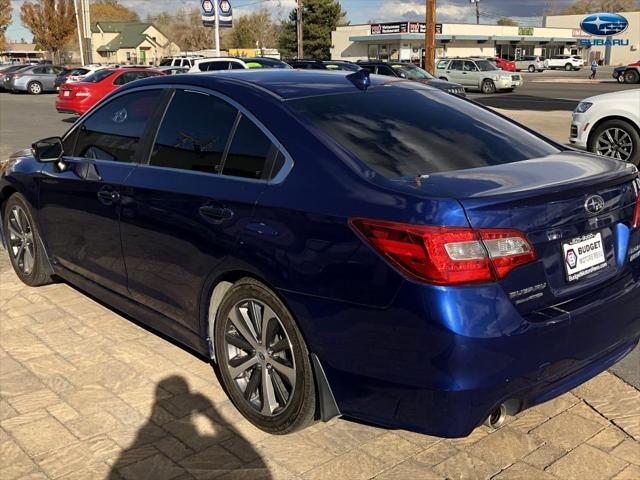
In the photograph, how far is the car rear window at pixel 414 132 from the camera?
301 centimetres

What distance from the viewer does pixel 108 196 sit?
398cm

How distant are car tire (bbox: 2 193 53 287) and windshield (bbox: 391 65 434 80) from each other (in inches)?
789

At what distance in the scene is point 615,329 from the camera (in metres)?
2.95

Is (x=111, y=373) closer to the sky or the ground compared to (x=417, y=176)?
closer to the ground

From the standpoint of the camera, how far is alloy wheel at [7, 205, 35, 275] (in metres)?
5.18

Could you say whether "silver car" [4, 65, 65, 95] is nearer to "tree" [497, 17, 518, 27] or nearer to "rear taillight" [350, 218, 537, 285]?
"rear taillight" [350, 218, 537, 285]

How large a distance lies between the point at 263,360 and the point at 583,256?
59.2 inches

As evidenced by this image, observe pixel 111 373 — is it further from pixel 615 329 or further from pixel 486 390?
pixel 615 329

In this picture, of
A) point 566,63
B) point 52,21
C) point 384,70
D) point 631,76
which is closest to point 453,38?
point 566,63

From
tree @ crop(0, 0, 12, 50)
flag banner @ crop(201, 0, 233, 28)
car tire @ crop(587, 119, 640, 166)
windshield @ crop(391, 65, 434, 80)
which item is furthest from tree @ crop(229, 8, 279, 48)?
car tire @ crop(587, 119, 640, 166)

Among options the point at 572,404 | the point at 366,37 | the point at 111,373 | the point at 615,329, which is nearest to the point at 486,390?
the point at 615,329

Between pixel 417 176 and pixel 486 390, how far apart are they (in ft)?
2.99

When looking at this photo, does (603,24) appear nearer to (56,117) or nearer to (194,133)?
(56,117)

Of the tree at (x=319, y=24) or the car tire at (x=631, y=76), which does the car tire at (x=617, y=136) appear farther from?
the tree at (x=319, y=24)
